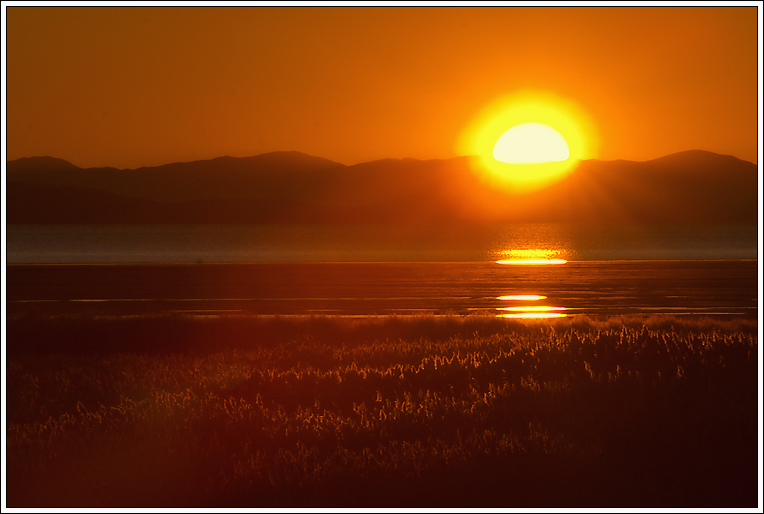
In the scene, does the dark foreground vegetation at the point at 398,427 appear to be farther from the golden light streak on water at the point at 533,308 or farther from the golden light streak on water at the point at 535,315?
the golden light streak on water at the point at 533,308

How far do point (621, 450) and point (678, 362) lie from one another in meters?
4.17

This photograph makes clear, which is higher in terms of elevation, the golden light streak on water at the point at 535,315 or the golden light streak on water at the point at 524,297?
the golden light streak on water at the point at 535,315

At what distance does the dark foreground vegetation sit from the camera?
6.63 metres

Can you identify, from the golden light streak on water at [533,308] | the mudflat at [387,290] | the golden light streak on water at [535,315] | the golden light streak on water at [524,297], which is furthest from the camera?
the golden light streak on water at [524,297]

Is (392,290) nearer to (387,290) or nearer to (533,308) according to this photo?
(387,290)

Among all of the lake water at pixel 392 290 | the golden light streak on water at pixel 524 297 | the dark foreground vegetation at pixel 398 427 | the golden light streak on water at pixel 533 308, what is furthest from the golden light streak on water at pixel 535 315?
the dark foreground vegetation at pixel 398 427

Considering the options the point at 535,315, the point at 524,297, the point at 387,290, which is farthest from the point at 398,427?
the point at 387,290

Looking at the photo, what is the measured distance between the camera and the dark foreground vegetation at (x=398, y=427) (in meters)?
6.63

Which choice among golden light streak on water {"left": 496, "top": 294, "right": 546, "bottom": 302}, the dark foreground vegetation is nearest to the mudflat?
golden light streak on water {"left": 496, "top": 294, "right": 546, "bottom": 302}

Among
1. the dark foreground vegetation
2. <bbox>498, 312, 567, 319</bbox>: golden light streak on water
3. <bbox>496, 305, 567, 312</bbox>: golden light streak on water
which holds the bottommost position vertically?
<bbox>496, 305, 567, 312</bbox>: golden light streak on water

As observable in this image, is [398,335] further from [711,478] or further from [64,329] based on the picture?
[711,478]

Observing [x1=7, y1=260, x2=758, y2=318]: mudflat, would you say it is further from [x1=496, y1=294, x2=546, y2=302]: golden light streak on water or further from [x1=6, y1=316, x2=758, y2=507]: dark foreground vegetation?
[x1=6, y1=316, x2=758, y2=507]: dark foreground vegetation

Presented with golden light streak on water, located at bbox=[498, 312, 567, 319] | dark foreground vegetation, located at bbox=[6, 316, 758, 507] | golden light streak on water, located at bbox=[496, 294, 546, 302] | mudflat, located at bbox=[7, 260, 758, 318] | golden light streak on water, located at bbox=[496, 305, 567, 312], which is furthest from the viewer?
golden light streak on water, located at bbox=[496, 294, 546, 302]

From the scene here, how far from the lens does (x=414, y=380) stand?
10.6 meters
